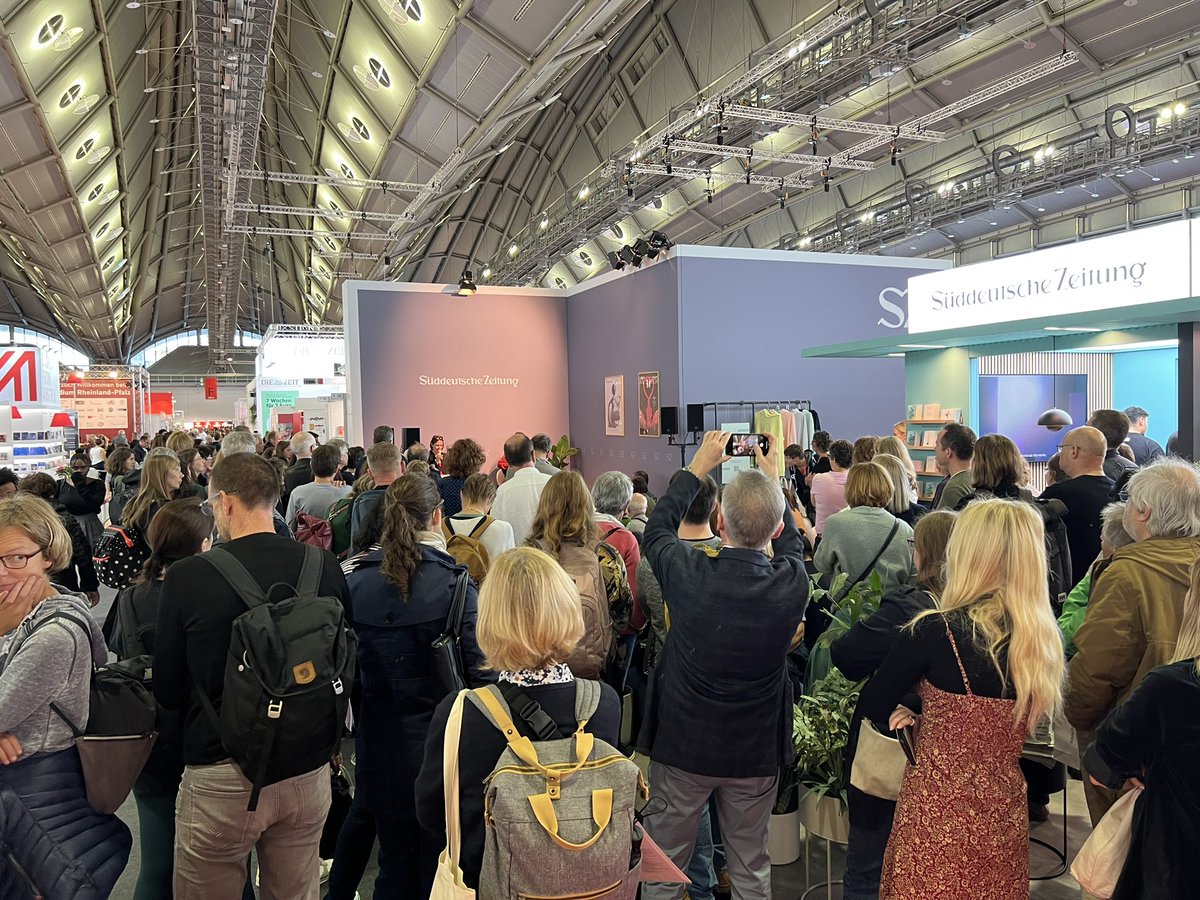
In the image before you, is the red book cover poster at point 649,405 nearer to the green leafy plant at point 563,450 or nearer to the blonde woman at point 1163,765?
the green leafy plant at point 563,450

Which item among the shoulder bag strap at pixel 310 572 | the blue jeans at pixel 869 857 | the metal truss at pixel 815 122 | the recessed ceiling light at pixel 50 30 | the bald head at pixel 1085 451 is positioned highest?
the recessed ceiling light at pixel 50 30

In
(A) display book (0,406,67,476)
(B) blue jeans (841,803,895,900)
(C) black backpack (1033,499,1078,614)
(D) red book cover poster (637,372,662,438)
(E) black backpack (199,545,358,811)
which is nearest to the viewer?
(E) black backpack (199,545,358,811)

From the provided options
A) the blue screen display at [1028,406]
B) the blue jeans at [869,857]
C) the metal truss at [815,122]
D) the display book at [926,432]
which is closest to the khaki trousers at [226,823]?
the blue jeans at [869,857]

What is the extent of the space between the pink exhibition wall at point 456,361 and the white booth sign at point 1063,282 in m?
6.10

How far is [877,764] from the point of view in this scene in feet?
7.00

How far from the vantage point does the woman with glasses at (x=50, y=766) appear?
180 centimetres

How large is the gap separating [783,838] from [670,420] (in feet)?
22.8

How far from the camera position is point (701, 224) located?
1739 cm

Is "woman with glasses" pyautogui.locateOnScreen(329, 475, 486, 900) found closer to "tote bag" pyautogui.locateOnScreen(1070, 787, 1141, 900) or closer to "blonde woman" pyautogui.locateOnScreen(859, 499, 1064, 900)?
"blonde woman" pyautogui.locateOnScreen(859, 499, 1064, 900)

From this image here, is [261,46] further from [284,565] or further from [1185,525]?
[1185,525]

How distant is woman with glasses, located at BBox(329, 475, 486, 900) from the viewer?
7.55 feet

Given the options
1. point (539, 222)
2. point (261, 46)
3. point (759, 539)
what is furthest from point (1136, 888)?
point (539, 222)

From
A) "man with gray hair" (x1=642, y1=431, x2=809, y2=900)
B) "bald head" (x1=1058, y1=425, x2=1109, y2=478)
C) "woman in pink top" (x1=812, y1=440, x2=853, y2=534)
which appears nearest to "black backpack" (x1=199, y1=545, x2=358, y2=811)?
"man with gray hair" (x1=642, y1=431, x2=809, y2=900)

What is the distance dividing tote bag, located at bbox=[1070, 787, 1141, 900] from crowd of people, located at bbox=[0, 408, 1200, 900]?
3 cm
